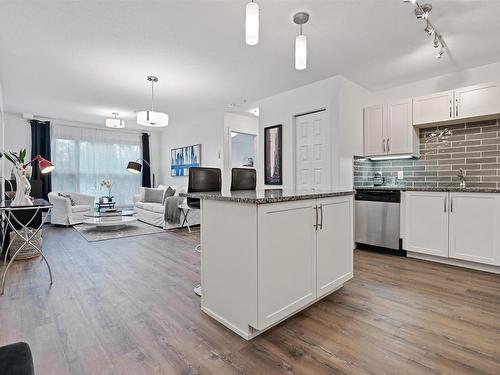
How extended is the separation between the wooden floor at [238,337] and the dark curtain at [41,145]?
4.22 metres

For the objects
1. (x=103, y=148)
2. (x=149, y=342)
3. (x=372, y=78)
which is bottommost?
(x=149, y=342)

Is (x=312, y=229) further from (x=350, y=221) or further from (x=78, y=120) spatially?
(x=78, y=120)

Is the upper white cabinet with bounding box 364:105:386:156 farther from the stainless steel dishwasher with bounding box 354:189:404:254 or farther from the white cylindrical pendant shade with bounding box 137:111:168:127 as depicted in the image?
the white cylindrical pendant shade with bounding box 137:111:168:127

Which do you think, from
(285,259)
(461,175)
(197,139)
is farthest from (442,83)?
(197,139)

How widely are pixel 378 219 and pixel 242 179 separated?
198 cm

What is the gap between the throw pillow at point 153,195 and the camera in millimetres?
6477

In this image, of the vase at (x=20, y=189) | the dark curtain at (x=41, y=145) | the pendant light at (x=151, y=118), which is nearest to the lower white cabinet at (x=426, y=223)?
the pendant light at (x=151, y=118)

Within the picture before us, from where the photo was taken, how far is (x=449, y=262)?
315cm

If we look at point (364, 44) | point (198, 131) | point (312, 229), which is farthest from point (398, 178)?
point (198, 131)

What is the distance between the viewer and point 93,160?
7176 millimetres

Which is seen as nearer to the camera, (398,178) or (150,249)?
(150,249)

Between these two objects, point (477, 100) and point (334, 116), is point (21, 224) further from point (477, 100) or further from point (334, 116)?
point (477, 100)

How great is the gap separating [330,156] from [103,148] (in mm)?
6417

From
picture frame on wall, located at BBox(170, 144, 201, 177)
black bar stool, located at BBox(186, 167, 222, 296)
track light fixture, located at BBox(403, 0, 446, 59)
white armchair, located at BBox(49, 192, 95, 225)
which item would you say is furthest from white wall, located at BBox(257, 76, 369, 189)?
white armchair, located at BBox(49, 192, 95, 225)
